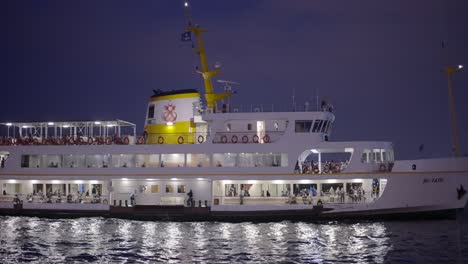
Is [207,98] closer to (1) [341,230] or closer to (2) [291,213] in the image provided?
(2) [291,213]

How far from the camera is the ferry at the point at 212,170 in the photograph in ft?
103

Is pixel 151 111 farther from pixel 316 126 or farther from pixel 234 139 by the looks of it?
pixel 316 126

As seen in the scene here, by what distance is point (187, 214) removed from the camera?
109 feet

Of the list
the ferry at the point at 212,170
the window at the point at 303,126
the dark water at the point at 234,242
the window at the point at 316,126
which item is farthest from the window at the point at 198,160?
the window at the point at 316,126

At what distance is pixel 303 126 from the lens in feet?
111

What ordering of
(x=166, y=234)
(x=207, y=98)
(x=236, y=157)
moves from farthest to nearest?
(x=207, y=98), (x=236, y=157), (x=166, y=234)

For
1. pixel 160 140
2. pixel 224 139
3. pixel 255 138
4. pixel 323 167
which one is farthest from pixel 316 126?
pixel 160 140

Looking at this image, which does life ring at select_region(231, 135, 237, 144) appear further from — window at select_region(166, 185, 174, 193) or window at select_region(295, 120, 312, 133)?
window at select_region(166, 185, 174, 193)

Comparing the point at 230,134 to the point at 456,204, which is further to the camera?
Result: the point at 230,134

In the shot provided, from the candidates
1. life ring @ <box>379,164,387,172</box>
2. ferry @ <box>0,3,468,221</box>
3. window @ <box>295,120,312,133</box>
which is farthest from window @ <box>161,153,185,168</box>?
life ring @ <box>379,164,387,172</box>

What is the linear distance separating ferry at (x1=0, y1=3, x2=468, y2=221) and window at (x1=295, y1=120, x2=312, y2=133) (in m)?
0.06

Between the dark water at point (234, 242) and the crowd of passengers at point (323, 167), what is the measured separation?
9.57 feet

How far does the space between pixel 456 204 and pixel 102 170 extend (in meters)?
19.9

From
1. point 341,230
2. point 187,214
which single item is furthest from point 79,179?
point 341,230
